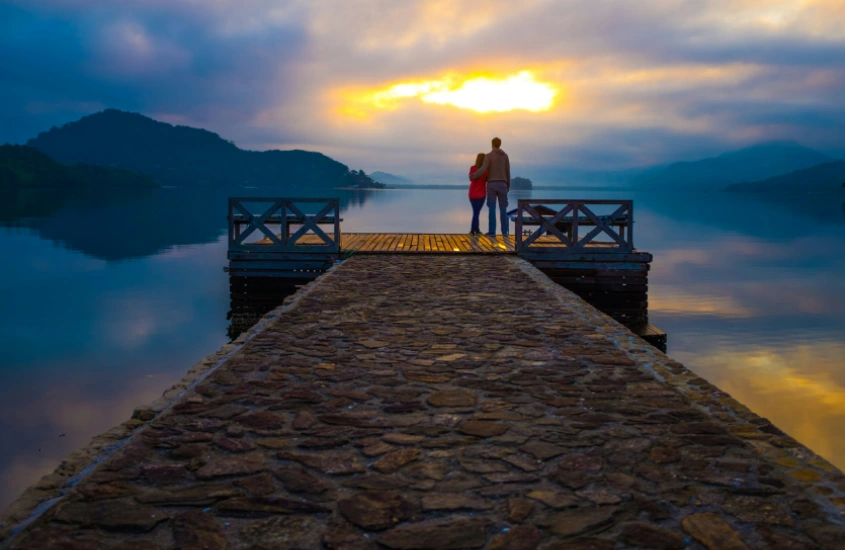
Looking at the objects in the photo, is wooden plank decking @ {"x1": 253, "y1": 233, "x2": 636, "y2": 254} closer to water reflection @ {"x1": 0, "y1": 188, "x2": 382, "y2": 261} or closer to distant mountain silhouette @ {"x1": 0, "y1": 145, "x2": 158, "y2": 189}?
water reflection @ {"x1": 0, "y1": 188, "x2": 382, "y2": 261}

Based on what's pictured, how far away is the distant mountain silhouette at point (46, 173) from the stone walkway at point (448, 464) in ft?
512

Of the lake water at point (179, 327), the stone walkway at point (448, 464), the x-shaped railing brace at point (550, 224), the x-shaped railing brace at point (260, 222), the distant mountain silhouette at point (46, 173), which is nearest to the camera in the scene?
the stone walkway at point (448, 464)

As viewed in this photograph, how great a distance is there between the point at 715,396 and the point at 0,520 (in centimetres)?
440

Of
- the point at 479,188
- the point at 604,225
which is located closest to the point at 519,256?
the point at 604,225

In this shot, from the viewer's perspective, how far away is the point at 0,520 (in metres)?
2.92

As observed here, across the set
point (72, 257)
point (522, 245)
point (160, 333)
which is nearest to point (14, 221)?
point (72, 257)

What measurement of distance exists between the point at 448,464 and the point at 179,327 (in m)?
15.5

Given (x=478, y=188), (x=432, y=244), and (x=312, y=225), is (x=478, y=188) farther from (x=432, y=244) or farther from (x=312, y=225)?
(x=312, y=225)

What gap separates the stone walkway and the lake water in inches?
214

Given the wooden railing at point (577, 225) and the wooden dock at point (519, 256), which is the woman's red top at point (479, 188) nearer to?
the wooden railing at point (577, 225)

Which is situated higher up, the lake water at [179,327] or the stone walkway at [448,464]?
the stone walkway at [448,464]

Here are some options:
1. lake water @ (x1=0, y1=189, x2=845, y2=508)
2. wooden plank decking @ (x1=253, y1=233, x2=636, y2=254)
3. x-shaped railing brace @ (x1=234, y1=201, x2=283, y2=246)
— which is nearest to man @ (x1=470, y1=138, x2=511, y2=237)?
wooden plank decking @ (x1=253, y1=233, x2=636, y2=254)

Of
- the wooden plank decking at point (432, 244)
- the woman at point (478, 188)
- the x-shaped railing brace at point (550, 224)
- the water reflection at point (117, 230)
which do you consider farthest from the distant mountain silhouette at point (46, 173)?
the x-shaped railing brace at point (550, 224)

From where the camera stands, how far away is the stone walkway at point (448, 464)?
2.81m
